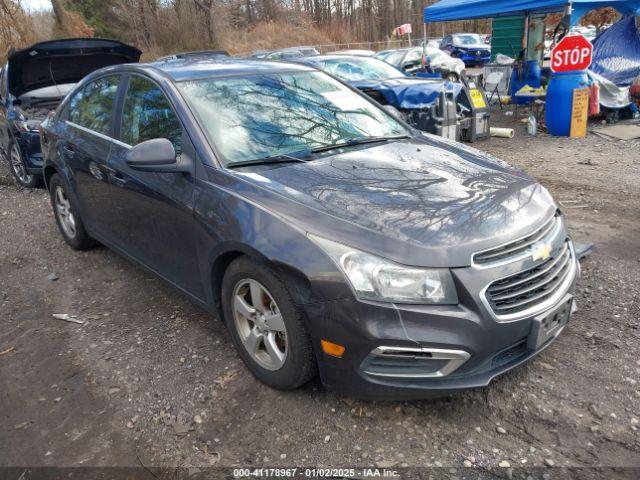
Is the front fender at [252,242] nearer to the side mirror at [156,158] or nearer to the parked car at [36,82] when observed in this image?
the side mirror at [156,158]

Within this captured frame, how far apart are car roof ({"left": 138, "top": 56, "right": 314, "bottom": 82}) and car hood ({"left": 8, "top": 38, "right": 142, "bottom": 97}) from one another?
3.76 metres

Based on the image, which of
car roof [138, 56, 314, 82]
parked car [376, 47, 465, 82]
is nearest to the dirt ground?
car roof [138, 56, 314, 82]

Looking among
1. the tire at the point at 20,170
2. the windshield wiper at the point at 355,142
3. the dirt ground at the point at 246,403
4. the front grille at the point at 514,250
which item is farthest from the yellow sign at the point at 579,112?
the tire at the point at 20,170

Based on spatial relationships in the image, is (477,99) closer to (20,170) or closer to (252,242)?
(20,170)

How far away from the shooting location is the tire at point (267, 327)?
2469mm

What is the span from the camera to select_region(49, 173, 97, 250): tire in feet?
15.4

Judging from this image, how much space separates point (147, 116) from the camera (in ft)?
11.4

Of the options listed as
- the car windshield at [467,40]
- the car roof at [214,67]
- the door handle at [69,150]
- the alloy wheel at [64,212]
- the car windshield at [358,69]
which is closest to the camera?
the car roof at [214,67]

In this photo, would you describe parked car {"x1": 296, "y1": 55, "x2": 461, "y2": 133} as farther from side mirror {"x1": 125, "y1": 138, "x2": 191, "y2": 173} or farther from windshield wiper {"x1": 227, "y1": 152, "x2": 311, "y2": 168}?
side mirror {"x1": 125, "y1": 138, "x2": 191, "y2": 173}

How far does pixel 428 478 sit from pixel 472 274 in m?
0.87

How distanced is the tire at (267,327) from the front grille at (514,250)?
844 millimetres

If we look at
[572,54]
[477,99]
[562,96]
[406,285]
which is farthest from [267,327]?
[572,54]

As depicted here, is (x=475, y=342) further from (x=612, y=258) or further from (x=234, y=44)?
(x=234, y=44)

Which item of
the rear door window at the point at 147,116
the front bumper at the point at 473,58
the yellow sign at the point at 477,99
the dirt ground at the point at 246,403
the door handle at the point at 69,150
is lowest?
the dirt ground at the point at 246,403
